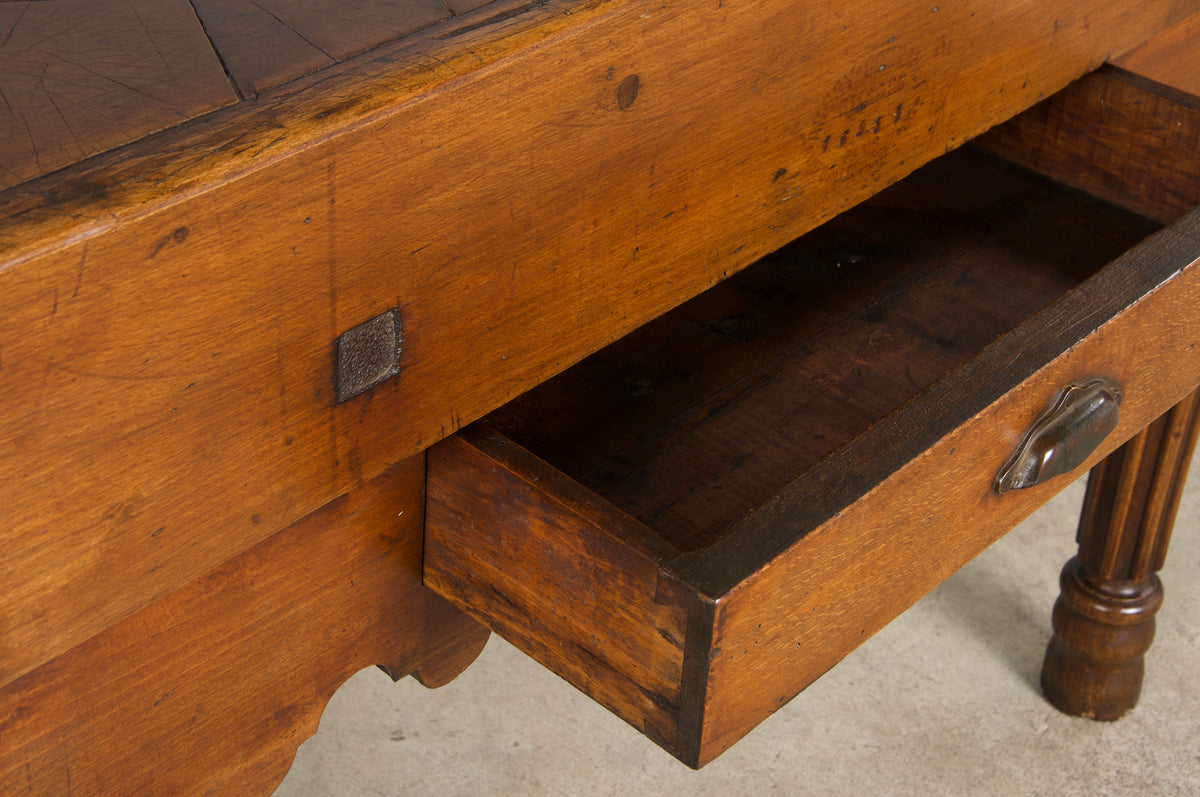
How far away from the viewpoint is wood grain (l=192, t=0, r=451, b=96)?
0.65 meters

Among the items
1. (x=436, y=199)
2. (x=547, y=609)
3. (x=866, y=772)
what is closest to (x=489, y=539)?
(x=547, y=609)

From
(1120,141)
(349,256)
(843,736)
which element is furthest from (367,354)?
(843,736)

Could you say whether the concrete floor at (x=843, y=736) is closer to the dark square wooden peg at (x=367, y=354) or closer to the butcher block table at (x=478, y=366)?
the butcher block table at (x=478, y=366)

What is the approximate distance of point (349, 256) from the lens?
2.12 feet


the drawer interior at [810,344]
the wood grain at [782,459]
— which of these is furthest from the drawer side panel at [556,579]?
the drawer interior at [810,344]

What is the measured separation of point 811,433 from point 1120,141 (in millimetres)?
408

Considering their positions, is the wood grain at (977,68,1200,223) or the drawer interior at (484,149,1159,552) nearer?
the drawer interior at (484,149,1159,552)

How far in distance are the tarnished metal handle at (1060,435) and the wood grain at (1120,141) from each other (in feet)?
1.15

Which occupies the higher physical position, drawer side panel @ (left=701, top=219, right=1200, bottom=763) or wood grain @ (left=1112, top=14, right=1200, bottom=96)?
wood grain @ (left=1112, top=14, right=1200, bottom=96)

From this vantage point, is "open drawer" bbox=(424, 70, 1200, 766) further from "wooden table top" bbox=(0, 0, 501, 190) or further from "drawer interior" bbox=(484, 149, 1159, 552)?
"wooden table top" bbox=(0, 0, 501, 190)

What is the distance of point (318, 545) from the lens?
2.53 feet

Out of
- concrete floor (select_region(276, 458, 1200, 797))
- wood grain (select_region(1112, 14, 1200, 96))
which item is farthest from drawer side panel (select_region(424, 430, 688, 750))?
Answer: wood grain (select_region(1112, 14, 1200, 96))

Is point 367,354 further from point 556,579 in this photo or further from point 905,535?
point 905,535

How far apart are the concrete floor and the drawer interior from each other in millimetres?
486
